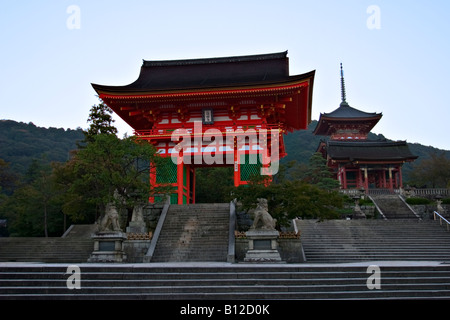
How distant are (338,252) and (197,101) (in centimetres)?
1101

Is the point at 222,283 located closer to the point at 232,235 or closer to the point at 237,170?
the point at 232,235

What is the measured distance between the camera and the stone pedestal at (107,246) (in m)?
13.6

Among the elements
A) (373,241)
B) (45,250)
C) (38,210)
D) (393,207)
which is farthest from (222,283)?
(38,210)

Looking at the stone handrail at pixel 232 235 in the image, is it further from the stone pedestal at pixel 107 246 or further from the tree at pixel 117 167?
the stone pedestal at pixel 107 246

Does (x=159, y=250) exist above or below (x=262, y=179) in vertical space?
below

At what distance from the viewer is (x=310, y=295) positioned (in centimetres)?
758

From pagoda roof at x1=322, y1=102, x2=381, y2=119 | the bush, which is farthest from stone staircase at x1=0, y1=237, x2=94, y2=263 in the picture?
pagoda roof at x1=322, y1=102, x2=381, y2=119

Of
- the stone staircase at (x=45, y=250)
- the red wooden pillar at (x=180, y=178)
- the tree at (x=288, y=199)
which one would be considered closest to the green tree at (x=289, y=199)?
the tree at (x=288, y=199)

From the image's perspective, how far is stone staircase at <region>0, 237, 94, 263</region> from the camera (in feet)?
54.2

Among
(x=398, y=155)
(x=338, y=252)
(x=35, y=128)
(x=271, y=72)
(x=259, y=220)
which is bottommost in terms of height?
(x=338, y=252)

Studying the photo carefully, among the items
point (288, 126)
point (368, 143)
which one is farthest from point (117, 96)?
point (368, 143)

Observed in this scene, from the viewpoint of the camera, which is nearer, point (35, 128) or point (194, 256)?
point (194, 256)
